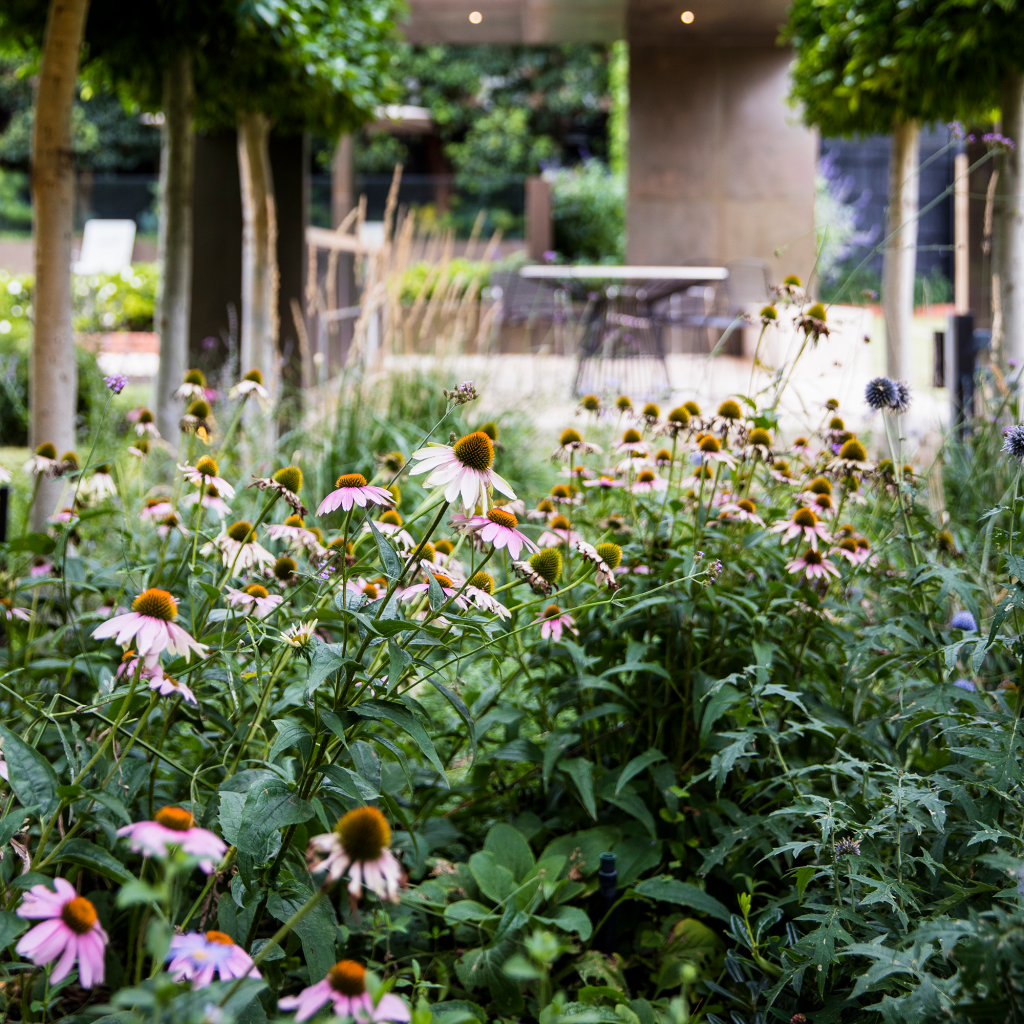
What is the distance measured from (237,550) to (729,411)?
713mm

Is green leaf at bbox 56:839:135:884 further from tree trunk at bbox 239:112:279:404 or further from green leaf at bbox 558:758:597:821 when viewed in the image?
tree trunk at bbox 239:112:279:404

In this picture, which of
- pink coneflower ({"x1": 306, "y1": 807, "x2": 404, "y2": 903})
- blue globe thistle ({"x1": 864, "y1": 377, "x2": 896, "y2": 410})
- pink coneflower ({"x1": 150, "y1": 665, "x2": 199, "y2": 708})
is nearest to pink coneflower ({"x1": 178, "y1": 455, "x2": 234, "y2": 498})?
pink coneflower ({"x1": 150, "y1": 665, "x2": 199, "y2": 708})

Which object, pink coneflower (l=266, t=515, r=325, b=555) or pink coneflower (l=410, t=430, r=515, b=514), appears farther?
pink coneflower (l=266, t=515, r=325, b=555)

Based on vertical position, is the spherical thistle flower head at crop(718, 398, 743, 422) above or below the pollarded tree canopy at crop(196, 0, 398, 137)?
below

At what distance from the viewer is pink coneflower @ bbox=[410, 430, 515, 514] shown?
802mm

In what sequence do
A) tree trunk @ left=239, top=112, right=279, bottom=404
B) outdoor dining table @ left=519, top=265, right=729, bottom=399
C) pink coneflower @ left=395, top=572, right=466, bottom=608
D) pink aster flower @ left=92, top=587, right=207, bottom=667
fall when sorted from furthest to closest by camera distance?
outdoor dining table @ left=519, top=265, right=729, bottom=399 → tree trunk @ left=239, top=112, right=279, bottom=404 → pink coneflower @ left=395, top=572, right=466, bottom=608 → pink aster flower @ left=92, top=587, right=207, bottom=667

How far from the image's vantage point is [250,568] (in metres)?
1.17

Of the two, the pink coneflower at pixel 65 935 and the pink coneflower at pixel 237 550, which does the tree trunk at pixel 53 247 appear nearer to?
the pink coneflower at pixel 237 550

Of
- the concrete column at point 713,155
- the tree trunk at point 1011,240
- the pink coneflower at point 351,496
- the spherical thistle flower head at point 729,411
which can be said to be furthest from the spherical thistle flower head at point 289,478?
the concrete column at point 713,155

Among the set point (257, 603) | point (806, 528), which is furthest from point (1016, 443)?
point (257, 603)

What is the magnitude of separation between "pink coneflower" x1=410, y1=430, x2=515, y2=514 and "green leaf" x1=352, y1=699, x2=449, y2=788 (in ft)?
0.65

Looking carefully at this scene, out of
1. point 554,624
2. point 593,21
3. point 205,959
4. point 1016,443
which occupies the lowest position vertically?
point 205,959

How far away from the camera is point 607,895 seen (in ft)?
3.77

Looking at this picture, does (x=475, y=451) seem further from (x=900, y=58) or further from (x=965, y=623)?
(x=900, y=58)
